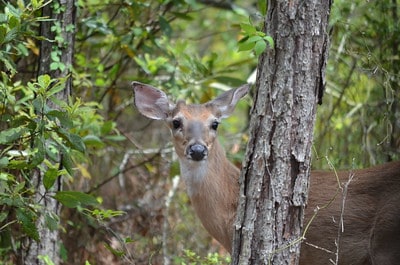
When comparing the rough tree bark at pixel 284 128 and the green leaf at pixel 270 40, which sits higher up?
the green leaf at pixel 270 40

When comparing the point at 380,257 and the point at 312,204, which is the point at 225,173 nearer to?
the point at 312,204

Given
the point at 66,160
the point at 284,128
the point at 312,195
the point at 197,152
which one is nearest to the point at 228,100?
the point at 197,152

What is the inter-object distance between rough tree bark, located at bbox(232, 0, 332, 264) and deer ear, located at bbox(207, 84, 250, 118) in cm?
209

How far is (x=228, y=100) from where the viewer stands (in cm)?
712

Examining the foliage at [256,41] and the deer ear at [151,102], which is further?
the deer ear at [151,102]

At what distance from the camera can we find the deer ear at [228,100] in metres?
7.06

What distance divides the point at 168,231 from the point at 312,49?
11.2ft

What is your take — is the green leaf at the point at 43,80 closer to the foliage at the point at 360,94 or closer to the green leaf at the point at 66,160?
the green leaf at the point at 66,160

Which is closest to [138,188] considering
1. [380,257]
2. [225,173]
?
[225,173]

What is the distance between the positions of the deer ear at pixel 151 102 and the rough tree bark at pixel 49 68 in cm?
79

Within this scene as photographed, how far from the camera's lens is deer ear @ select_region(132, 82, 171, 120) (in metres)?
7.02

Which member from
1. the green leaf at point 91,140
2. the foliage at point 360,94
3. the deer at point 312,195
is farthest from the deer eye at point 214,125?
the foliage at point 360,94

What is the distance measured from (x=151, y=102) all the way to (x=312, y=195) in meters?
1.64

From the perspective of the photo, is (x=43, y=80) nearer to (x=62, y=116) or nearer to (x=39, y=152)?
(x=62, y=116)
